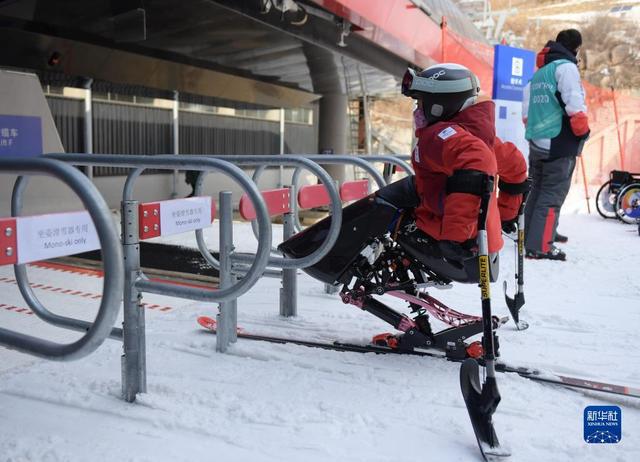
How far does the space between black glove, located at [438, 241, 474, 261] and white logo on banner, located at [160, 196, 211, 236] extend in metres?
1.04

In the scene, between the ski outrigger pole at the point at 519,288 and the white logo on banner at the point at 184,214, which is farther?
the ski outrigger pole at the point at 519,288

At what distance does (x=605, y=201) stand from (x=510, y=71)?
2.81m

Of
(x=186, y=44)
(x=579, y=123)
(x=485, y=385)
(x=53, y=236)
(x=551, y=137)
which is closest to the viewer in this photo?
(x=53, y=236)

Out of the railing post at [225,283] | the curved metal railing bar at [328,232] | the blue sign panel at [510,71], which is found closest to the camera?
the curved metal railing bar at [328,232]

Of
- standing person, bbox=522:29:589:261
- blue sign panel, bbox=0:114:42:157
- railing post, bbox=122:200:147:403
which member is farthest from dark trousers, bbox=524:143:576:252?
blue sign panel, bbox=0:114:42:157

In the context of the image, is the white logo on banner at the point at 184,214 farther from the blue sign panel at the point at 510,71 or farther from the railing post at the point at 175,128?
the railing post at the point at 175,128

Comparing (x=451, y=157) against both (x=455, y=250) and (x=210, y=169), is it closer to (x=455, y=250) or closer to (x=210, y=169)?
(x=455, y=250)

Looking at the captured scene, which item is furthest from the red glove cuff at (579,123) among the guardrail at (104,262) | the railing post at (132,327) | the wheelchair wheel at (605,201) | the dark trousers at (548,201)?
the guardrail at (104,262)

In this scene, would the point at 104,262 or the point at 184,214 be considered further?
the point at 184,214

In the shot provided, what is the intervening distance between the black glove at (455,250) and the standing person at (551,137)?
10.8 feet

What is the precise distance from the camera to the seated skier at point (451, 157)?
2.31 meters

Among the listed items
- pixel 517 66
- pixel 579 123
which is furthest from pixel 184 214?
pixel 517 66

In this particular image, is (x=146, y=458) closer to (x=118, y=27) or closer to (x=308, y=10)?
(x=308, y=10)

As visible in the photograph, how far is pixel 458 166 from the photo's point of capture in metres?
2.34
